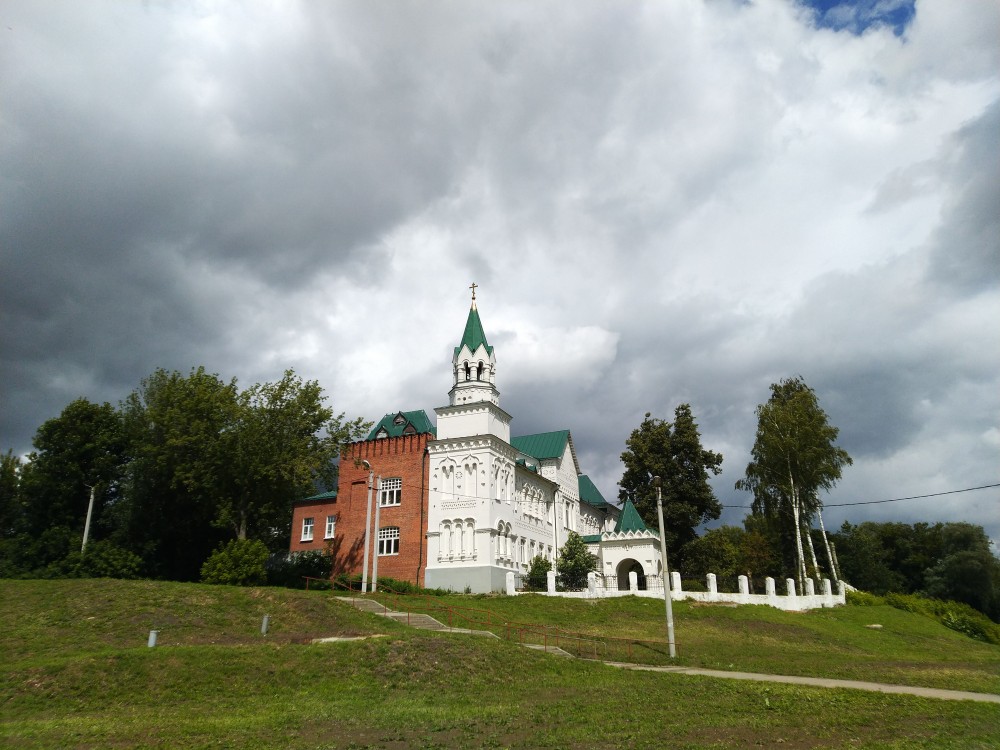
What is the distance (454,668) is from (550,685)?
291 centimetres

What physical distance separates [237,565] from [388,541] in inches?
482

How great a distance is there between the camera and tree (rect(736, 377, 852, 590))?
160 feet

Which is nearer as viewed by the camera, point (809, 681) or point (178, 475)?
point (809, 681)

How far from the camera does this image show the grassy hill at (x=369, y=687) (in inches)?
507

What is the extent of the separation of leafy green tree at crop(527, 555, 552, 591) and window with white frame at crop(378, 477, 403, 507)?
10088 mm

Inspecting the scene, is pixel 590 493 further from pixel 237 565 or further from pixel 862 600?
pixel 237 565

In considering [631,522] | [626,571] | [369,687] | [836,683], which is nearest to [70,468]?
[369,687]

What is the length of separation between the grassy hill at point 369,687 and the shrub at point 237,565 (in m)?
6.63

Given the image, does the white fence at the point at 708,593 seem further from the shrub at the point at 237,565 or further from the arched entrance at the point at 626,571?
the shrub at the point at 237,565

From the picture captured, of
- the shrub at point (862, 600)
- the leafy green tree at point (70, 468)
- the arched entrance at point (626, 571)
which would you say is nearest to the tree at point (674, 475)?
the arched entrance at point (626, 571)

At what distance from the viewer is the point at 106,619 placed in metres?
23.8

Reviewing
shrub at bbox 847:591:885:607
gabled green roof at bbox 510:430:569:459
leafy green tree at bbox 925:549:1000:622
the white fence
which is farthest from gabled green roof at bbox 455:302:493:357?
leafy green tree at bbox 925:549:1000:622

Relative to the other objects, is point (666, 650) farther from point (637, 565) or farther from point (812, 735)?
point (637, 565)

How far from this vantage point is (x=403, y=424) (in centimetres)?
5141
